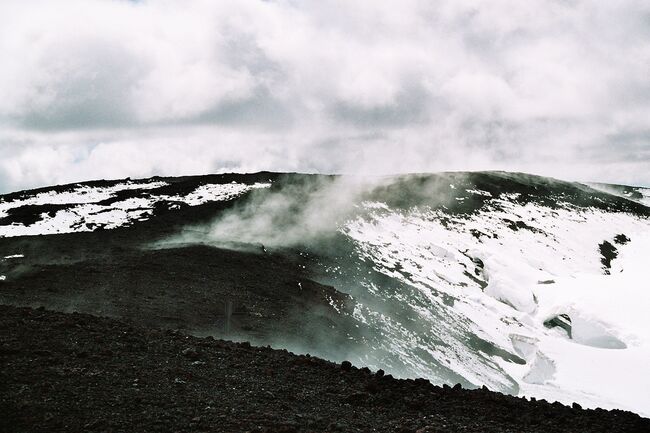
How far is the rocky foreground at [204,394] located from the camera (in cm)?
877

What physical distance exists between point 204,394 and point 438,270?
119 feet

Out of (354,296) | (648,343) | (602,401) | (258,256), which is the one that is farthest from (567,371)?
(258,256)

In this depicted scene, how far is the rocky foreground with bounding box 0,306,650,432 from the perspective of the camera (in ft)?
28.8

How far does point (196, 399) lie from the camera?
968 cm

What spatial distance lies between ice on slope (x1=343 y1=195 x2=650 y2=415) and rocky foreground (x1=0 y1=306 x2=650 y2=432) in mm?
16255

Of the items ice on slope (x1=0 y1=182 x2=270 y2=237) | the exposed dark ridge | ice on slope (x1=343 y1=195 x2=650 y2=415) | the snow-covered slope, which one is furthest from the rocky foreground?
the exposed dark ridge

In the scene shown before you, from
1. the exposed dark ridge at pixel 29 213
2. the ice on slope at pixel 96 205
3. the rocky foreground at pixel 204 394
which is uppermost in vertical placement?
the rocky foreground at pixel 204 394

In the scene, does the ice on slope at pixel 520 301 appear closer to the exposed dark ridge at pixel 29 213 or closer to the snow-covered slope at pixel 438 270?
the snow-covered slope at pixel 438 270

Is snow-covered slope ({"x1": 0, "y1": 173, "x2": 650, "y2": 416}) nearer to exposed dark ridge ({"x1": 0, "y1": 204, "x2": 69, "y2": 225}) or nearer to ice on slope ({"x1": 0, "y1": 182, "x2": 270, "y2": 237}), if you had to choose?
ice on slope ({"x1": 0, "y1": 182, "x2": 270, "y2": 237})

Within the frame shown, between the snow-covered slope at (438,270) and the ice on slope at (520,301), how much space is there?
0.14 metres

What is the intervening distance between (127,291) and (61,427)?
14.2 m

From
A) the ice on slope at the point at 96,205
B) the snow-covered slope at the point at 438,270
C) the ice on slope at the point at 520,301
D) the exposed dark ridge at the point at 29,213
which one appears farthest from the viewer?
the ice on slope at the point at 520,301

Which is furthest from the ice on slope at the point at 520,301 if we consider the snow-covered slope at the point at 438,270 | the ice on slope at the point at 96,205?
the ice on slope at the point at 96,205

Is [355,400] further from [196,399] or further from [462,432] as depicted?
[196,399]
